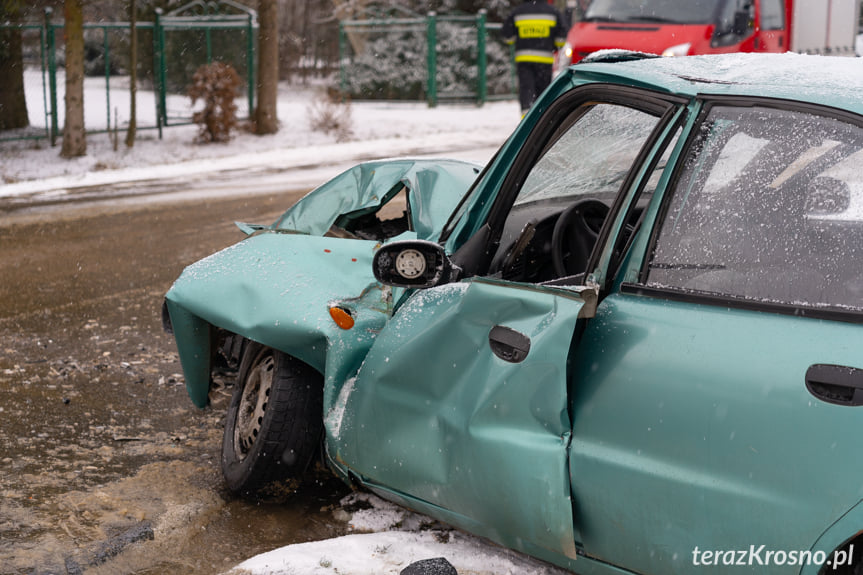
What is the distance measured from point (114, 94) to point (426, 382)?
21.6 meters

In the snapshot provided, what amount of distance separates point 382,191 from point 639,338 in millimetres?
2048

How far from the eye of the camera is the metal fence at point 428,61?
2456 cm

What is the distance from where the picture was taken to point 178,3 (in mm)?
27188

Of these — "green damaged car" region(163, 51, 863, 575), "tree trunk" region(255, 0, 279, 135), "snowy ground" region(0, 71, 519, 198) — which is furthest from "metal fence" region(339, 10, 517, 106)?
"green damaged car" region(163, 51, 863, 575)

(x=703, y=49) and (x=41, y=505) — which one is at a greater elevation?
(x=703, y=49)

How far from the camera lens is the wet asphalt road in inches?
137

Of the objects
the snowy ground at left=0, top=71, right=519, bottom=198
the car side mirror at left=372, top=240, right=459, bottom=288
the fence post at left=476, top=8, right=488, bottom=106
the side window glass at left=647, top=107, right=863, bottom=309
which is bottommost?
the snowy ground at left=0, top=71, right=519, bottom=198

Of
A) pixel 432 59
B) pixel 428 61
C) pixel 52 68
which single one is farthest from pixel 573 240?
pixel 428 61

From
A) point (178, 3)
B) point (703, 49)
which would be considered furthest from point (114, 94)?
point (703, 49)

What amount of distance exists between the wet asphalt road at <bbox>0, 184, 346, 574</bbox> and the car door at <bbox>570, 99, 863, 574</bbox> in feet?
4.81

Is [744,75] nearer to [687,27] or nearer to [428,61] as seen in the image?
→ [687,27]

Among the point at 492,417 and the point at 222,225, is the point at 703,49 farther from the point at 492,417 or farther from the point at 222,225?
the point at 492,417

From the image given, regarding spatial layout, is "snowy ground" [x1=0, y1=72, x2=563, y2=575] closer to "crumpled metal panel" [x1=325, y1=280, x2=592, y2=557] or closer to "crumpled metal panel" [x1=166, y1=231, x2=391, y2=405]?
"crumpled metal panel" [x1=325, y1=280, x2=592, y2=557]

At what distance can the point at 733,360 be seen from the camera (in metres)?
2.32
